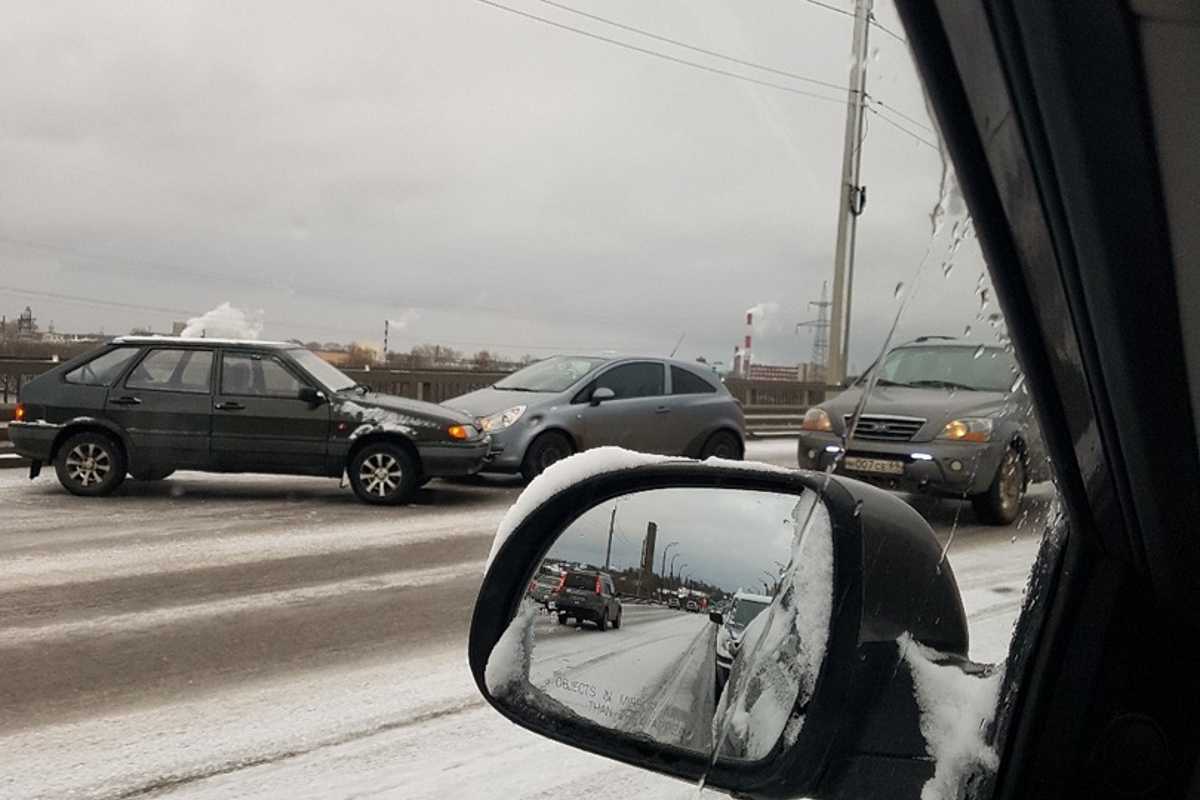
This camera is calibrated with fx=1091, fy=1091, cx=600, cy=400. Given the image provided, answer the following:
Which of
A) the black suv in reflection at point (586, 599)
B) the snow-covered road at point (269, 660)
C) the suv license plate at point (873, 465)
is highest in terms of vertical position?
the suv license plate at point (873, 465)

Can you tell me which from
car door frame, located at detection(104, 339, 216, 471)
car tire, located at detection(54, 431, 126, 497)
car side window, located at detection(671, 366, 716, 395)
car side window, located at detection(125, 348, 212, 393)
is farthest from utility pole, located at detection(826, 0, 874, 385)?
car tire, located at detection(54, 431, 126, 497)

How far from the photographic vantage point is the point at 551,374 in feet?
35.7

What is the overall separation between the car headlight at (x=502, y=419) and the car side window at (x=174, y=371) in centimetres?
267

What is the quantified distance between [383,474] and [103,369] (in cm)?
291

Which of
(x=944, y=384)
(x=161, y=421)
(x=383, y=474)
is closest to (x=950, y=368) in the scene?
(x=944, y=384)

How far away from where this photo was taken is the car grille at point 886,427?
1273 millimetres

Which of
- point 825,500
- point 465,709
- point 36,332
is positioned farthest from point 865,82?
point 36,332

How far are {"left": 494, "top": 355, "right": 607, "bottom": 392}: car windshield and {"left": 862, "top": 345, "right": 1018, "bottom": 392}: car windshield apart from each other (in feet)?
30.4

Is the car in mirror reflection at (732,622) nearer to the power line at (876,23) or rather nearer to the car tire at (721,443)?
Result: the power line at (876,23)

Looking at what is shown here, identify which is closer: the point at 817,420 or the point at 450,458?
the point at 817,420

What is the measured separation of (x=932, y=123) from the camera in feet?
3.06

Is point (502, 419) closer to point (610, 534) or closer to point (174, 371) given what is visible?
point (174, 371)

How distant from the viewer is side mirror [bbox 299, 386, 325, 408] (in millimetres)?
10336

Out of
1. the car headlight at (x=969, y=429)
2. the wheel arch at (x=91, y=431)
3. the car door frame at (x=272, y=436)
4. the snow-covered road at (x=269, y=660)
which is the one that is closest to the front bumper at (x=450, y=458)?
the car door frame at (x=272, y=436)
